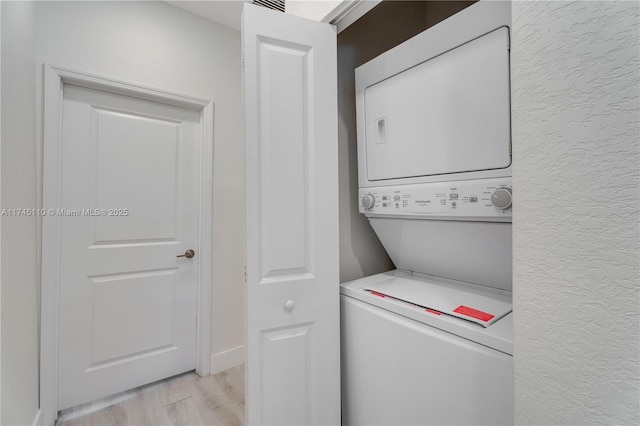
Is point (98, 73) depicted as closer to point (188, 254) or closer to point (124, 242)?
point (124, 242)

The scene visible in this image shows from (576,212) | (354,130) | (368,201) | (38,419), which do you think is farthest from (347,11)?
(38,419)

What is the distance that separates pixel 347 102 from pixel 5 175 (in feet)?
5.10

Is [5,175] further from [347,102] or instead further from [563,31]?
[563,31]

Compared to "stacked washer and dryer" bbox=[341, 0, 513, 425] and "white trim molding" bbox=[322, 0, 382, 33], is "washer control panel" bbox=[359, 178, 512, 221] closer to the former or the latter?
"stacked washer and dryer" bbox=[341, 0, 513, 425]

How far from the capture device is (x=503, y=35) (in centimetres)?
93

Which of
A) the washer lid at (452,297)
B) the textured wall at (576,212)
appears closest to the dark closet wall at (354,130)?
the washer lid at (452,297)

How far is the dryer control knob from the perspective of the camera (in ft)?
4.57

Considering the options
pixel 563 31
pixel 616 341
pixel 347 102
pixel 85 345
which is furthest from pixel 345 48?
pixel 85 345

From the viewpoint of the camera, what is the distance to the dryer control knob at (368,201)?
139 centimetres

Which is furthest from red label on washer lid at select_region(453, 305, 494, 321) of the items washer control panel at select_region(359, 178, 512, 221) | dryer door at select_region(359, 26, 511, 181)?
dryer door at select_region(359, 26, 511, 181)

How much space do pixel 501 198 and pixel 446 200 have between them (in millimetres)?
201

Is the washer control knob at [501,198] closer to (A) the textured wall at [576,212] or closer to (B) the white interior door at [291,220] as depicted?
(A) the textured wall at [576,212]

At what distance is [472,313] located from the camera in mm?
968

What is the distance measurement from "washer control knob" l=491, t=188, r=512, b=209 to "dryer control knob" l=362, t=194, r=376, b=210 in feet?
1.77
